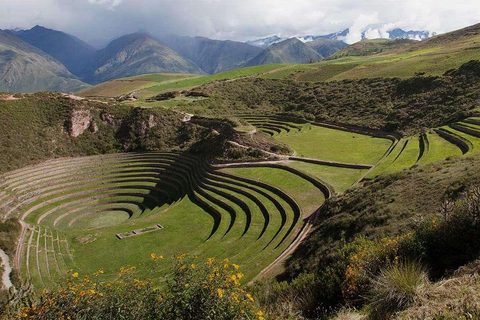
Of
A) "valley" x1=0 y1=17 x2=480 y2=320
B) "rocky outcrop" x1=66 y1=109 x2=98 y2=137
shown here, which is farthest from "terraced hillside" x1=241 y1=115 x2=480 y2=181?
"rocky outcrop" x1=66 y1=109 x2=98 y2=137

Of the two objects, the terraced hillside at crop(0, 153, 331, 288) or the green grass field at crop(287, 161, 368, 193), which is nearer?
the terraced hillside at crop(0, 153, 331, 288)

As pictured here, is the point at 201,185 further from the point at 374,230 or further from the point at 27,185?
the point at 374,230

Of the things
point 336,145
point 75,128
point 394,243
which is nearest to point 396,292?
point 394,243

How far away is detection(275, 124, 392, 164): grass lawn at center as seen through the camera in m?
37.3

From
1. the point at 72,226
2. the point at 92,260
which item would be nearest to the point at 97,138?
the point at 72,226

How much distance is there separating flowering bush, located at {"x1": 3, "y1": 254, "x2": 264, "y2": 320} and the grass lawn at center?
30682 mm

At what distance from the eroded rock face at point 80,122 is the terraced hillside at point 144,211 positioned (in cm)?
654

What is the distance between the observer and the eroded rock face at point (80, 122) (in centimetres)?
4862

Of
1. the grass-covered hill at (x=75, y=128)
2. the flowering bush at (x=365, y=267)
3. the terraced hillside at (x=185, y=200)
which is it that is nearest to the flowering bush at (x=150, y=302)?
the flowering bush at (x=365, y=267)

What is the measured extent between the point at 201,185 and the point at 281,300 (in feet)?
82.7

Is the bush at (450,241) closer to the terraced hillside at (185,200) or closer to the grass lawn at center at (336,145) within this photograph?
the terraced hillside at (185,200)

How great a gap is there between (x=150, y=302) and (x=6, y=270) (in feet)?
66.0

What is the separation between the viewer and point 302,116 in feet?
210

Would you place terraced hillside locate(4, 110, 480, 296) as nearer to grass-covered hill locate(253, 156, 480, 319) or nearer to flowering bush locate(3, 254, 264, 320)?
grass-covered hill locate(253, 156, 480, 319)
